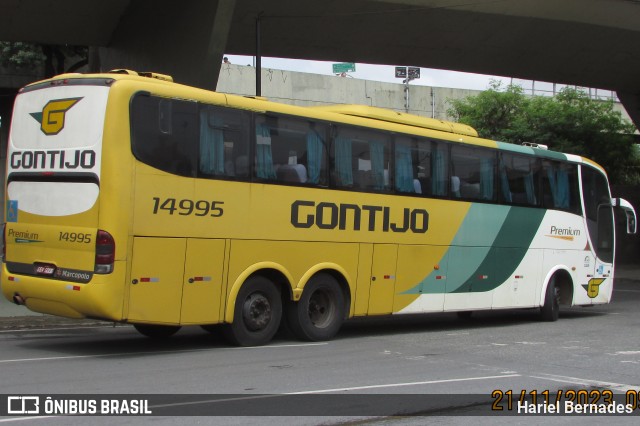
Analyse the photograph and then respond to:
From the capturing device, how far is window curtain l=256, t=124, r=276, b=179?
11.9 m

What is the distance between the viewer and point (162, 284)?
10703 mm

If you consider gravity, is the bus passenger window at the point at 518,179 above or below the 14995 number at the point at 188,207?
above

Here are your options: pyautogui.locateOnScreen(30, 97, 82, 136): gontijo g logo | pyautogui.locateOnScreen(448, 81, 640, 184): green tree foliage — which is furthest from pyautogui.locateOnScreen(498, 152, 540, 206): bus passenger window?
pyautogui.locateOnScreen(448, 81, 640, 184): green tree foliage

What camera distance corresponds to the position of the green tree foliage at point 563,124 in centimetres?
3625

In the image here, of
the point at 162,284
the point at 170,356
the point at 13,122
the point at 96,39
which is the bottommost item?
the point at 170,356

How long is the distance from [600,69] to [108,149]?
24.5 meters

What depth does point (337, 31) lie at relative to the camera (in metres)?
23.7

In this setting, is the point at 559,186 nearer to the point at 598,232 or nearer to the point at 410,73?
the point at 598,232

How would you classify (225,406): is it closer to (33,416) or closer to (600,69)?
(33,416)

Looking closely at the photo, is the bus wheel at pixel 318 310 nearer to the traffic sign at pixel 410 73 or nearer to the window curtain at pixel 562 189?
the window curtain at pixel 562 189

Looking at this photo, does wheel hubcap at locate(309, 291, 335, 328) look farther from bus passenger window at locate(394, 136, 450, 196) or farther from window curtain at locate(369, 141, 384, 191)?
bus passenger window at locate(394, 136, 450, 196)

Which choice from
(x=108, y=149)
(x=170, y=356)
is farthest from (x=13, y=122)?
(x=170, y=356)

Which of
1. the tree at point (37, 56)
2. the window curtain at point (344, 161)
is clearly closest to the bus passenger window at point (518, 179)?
the window curtain at point (344, 161)

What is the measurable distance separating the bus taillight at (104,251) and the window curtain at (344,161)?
4.17 m
